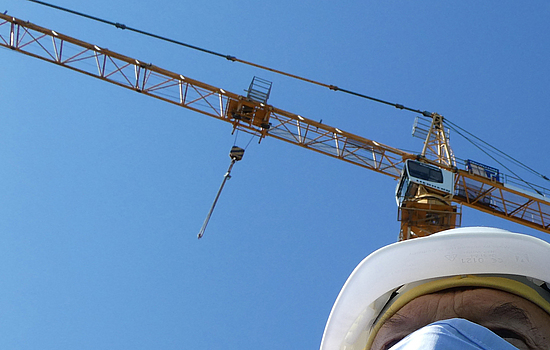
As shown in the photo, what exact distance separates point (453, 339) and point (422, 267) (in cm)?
103

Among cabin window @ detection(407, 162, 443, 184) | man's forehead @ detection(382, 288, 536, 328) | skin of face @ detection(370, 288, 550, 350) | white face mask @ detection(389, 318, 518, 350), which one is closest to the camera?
white face mask @ detection(389, 318, 518, 350)

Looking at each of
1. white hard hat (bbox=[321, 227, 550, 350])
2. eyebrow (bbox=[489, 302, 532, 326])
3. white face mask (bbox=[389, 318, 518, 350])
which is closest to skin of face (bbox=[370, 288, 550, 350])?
eyebrow (bbox=[489, 302, 532, 326])

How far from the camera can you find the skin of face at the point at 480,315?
8.82 feet

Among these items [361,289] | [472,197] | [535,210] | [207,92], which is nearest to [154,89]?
[207,92]

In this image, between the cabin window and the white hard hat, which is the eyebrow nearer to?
the white hard hat

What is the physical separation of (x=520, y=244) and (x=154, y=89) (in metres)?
29.3

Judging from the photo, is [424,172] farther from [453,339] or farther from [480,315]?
[453,339]

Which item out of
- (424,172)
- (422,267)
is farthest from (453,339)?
(424,172)

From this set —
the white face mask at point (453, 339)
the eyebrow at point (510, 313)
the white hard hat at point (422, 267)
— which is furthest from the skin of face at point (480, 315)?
the white face mask at point (453, 339)

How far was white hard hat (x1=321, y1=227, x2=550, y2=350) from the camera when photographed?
287cm

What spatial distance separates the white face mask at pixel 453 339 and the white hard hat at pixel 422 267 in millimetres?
705

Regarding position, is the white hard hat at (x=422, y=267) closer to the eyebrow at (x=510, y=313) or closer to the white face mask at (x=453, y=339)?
the eyebrow at (x=510, y=313)

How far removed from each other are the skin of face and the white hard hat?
0.12 m

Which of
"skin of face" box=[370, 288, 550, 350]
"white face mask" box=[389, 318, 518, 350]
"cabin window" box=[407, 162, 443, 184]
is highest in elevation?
"cabin window" box=[407, 162, 443, 184]
